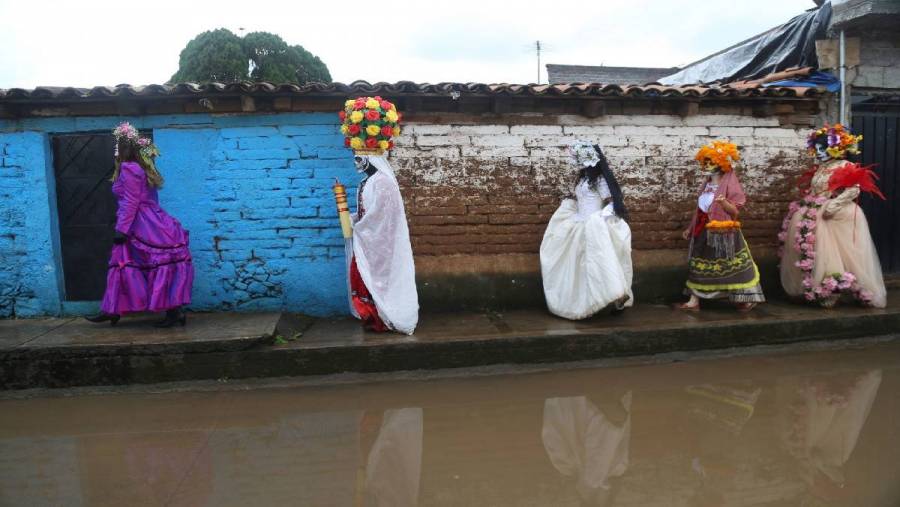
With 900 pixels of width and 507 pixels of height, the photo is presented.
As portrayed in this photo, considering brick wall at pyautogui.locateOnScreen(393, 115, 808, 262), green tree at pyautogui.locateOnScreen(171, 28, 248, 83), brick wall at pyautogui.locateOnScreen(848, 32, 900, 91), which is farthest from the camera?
green tree at pyautogui.locateOnScreen(171, 28, 248, 83)

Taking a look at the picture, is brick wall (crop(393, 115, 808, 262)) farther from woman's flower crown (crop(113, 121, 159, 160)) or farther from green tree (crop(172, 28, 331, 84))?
green tree (crop(172, 28, 331, 84))

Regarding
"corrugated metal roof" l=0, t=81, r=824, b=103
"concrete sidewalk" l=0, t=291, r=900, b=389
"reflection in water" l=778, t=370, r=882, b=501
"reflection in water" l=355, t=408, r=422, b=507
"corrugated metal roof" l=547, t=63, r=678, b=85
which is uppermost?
"corrugated metal roof" l=547, t=63, r=678, b=85

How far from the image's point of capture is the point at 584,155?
17.3 ft

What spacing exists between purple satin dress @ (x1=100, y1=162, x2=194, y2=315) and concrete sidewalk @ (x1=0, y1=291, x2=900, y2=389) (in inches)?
9.8

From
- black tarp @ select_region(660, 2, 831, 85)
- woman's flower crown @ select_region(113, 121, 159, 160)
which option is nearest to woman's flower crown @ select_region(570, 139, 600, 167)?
black tarp @ select_region(660, 2, 831, 85)

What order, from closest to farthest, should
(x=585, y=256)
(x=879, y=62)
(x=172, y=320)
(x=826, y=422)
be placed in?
(x=826, y=422) < (x=172, y=320) < (x=585, y=256) < (x=879, y=62)

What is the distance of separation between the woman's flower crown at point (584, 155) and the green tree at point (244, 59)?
1351 centimetres

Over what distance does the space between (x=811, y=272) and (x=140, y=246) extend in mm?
5984

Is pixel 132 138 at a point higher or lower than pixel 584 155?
higher

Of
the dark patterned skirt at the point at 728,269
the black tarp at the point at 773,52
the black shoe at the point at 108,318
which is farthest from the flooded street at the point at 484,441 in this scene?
the black tarp at the point at 773,52

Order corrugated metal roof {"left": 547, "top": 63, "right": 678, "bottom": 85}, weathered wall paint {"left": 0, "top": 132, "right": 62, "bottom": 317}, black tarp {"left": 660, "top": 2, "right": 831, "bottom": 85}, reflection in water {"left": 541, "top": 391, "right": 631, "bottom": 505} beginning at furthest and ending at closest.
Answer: corrugated metal roof {"left": 547, "top": 63, "right": 678, "bottom": 85}, black tarp {"left": 660, "top": 2, "right": 831, "bottom": 85}, weathered wall paint {"left": 0, "top": 132, "right": 62, "bottom": 317}, reflection in water {"left": 541, "top": 391, "right": 631, "bottom": 505}

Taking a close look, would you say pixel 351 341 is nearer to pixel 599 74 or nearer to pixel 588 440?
pixel 588 440

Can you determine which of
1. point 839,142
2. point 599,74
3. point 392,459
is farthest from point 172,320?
point 599,74

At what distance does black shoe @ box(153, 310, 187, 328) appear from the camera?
4859 millimetres
